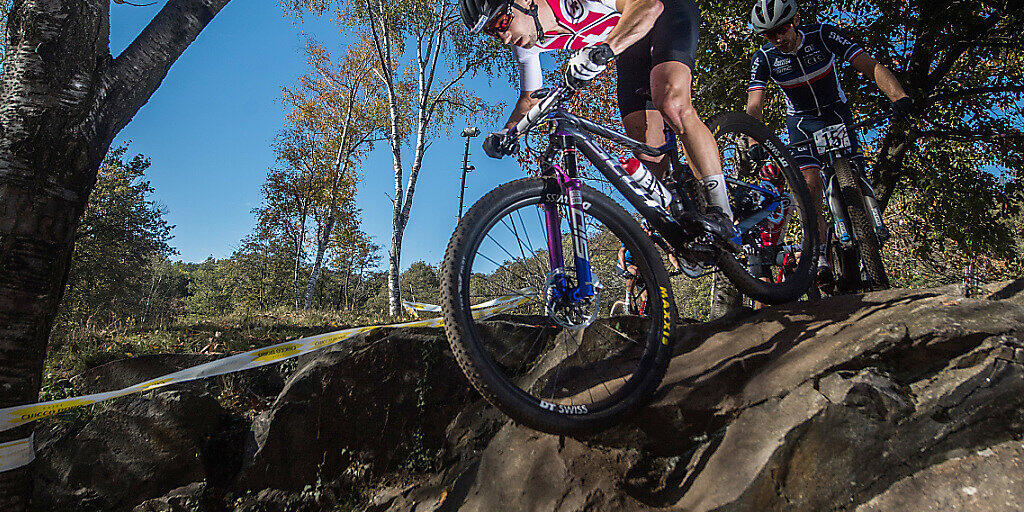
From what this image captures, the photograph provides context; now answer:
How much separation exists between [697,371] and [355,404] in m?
2.48

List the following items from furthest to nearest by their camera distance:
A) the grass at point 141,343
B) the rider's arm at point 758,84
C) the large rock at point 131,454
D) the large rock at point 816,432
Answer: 1. the grass at point 141,343
2. the rider's arm at point 758,84
3. the large rock at point 131,454
4. the large rock at point 816,432

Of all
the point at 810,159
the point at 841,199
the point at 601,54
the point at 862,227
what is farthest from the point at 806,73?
the point at 601,54

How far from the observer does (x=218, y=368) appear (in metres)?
3.58

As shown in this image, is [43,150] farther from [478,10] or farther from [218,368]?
[478,10]

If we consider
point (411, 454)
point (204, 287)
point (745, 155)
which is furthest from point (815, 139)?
point (204, 287)

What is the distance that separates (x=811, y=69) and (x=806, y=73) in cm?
6

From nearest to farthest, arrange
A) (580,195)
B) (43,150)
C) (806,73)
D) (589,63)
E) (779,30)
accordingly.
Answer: (589,63)
(580,195)
(43,150)
(779,30)
(806,73)

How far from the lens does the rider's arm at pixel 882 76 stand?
12.3 ft

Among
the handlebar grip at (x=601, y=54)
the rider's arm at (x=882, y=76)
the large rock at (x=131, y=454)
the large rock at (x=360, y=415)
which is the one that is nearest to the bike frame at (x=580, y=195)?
the handlebar grip at (x=601, y=54)

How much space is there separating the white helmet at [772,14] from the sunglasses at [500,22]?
315cm

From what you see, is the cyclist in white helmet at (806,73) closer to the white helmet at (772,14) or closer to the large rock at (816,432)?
the white helmet at (772,14)

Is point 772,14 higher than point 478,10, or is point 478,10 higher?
point 772,14

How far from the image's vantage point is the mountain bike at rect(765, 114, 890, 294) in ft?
13.3

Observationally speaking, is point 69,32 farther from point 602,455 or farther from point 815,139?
point 815,139
